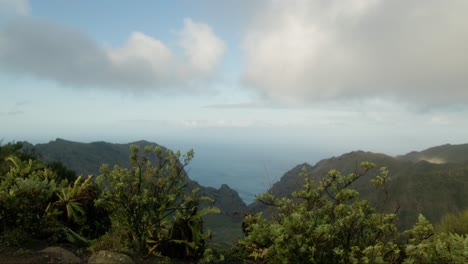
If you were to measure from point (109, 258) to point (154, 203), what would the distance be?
1.25 m

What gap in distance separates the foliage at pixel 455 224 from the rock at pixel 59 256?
26.4 feet

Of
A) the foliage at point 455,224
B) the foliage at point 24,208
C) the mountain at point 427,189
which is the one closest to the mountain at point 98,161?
the mountain at point 427,189

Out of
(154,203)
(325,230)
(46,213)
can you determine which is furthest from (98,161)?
(325,230)

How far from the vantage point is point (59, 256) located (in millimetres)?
6305

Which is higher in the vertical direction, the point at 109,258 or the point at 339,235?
the point at 339,235

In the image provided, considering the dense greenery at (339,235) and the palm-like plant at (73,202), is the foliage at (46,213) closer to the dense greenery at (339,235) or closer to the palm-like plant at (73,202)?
the palm-like plant at (73,202)

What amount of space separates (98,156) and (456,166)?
499 ft

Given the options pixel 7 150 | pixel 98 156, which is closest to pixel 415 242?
pixel 7 150

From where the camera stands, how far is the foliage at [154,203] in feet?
21.8

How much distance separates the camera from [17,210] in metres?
7.23

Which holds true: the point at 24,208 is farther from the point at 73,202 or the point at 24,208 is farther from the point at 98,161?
the point at 98,161

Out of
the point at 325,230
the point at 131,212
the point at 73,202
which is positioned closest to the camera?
the point at 325,230

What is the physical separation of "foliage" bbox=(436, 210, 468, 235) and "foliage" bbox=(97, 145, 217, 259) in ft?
18.7

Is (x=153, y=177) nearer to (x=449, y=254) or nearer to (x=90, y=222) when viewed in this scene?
(x=90, y=222)
